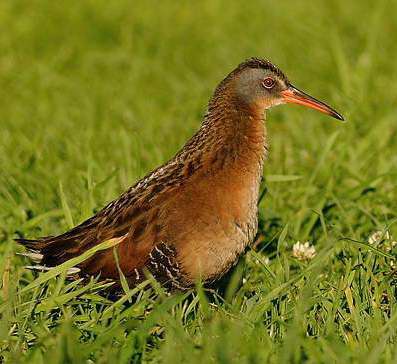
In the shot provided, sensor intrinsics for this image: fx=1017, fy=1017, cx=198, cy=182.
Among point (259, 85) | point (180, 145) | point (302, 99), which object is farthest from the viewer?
point (180, 145)

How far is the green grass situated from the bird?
154 millimetres

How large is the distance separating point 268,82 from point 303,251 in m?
0.88

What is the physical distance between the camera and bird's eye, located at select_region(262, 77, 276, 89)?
5.14 meters

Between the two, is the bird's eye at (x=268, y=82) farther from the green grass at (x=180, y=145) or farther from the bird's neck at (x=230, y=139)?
the green grass at (x=180, y=145)

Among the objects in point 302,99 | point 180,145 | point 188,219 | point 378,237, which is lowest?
point 378,237

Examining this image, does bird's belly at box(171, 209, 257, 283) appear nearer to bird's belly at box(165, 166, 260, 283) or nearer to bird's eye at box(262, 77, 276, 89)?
bird's belly at box(165, 166, 260, 283)

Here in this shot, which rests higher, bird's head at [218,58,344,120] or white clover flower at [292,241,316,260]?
bird's head at [218,58,344,120]

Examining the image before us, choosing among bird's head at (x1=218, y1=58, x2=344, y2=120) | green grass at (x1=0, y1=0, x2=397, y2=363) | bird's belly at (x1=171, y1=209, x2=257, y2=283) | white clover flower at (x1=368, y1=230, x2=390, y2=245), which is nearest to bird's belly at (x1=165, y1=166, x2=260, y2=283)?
bird's belly at (x1=171, y1=209, x2=257, y2=283)

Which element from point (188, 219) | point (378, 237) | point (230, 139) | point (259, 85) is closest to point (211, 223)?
point (188, 219)

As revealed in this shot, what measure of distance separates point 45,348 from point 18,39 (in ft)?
20.7

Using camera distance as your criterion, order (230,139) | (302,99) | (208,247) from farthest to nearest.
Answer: (302,99), (230,139), (208,247)

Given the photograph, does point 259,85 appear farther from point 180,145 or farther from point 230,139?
point 180,145

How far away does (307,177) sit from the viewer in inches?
Answer: 252

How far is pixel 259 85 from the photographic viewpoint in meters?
5.12
